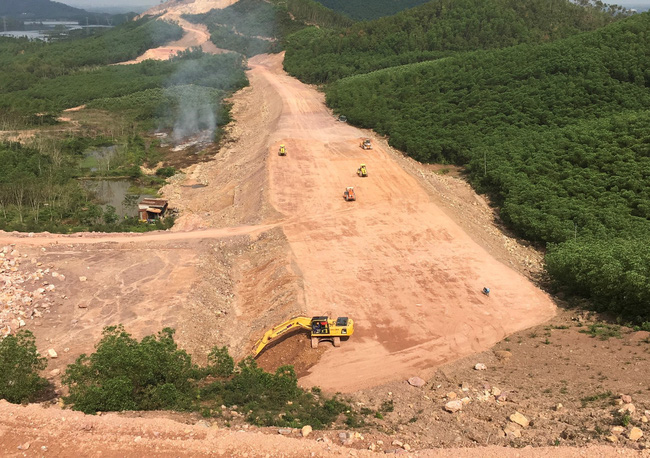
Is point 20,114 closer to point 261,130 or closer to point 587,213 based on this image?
point 261,130

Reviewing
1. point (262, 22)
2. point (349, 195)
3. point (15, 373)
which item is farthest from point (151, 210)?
point (262, 22)

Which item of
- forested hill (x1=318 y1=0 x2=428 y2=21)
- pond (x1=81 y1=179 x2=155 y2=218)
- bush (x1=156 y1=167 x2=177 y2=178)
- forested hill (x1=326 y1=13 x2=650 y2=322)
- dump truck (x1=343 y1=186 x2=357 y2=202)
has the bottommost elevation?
pond (x1=81 y1=179 x2=155 y2=218)

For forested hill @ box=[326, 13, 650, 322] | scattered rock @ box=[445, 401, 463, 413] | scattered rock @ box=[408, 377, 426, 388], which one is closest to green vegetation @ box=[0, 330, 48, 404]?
scattered rock @ box=[408, 377, 426, 388]

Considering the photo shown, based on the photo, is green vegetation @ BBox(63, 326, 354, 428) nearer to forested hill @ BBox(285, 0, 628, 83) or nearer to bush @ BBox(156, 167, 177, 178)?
bush @ BBox(156, 167, 177, 178)

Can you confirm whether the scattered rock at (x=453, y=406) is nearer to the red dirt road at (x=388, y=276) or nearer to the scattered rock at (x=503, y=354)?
the red dirt road at (x=388, y=276)

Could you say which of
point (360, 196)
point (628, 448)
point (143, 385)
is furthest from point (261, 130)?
point (628, 448)

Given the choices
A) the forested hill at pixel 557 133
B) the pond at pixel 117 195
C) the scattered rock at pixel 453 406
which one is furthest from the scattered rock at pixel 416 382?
the pond at pixel 117 195
